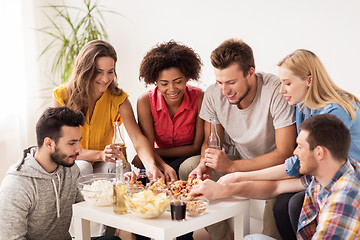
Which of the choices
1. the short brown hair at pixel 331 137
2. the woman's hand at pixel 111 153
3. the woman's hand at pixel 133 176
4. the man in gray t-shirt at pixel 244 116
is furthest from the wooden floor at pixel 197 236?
the short brown hair at pixel 331 137

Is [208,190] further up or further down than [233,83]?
further down

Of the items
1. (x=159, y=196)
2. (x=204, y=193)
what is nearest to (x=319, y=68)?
(x=204, y=193)

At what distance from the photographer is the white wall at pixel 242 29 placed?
3227 millimetres

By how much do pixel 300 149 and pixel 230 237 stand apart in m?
1.08

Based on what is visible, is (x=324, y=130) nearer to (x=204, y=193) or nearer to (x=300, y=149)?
(x=300, y=149)

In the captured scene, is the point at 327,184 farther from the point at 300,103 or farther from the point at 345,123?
the point at 300,103

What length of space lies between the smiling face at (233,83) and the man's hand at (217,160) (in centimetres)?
31

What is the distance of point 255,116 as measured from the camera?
2842 mm

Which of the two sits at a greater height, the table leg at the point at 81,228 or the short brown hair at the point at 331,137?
the short brown hair at the point at 331,137

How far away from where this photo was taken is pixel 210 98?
301 cm

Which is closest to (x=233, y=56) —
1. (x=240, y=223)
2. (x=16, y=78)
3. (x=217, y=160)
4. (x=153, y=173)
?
(x=217, y=160)

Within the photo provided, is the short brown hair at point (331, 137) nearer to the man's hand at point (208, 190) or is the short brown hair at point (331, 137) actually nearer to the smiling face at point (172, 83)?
the man's hand at point (208, 190)

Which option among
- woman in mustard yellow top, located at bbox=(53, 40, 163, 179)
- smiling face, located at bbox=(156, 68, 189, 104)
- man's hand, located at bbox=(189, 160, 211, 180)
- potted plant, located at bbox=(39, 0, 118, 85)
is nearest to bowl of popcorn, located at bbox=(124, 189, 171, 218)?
man's hand, located at bbox=(189, 160, 211, 180)

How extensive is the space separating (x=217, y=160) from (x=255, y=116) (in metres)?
0.38
